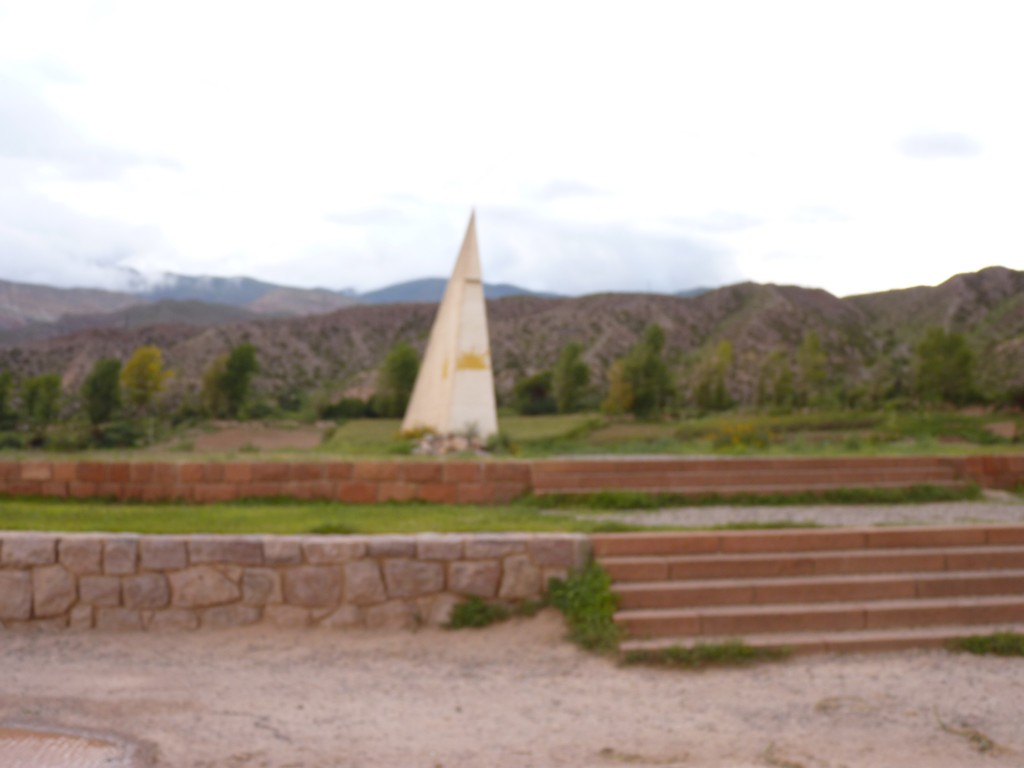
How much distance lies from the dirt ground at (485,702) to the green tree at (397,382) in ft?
72.0

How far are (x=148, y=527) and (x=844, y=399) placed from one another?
93.3 ft

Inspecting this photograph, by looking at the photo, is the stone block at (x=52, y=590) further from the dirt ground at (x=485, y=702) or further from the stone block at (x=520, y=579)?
the stone block at (x=520, y=579)

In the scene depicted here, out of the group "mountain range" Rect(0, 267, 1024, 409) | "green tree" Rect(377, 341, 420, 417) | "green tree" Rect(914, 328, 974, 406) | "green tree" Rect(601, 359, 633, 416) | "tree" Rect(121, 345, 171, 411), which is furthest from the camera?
"mountain range" Rect(0, 267, 1024, 409)

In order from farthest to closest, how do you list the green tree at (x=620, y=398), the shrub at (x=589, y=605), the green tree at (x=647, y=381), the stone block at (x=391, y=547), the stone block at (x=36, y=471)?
the green tree at (x=647, y=381), the green tree at (x=620, y=398), the stone block at (x=36, y=471), the stone block at (x=391, y=547), the shrub at (x=589, y=605)

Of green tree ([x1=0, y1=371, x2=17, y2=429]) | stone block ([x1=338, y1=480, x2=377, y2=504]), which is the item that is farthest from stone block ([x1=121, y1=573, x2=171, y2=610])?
green tree ([x1=0, y1=371, x2=17, y2=429])

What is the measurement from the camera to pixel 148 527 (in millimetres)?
7484

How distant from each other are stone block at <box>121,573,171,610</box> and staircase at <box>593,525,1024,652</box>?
297 centimetres

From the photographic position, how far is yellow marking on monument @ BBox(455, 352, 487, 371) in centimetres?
1630

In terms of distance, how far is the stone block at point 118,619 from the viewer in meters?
6.51

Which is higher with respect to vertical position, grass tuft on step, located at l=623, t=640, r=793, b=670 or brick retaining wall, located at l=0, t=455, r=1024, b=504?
brick retaining wall, located at l=0, t=455, r=1024, b=504

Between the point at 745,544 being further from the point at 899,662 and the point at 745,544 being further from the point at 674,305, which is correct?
the point at 674,305

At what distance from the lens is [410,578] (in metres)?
6.56

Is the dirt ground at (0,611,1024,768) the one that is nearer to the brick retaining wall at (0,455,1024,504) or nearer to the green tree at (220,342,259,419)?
the brick retaining wall at (0,455,1024,504)

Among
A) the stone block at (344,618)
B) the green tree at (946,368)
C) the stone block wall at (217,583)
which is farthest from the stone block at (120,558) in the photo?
the green tree at (946,368)
